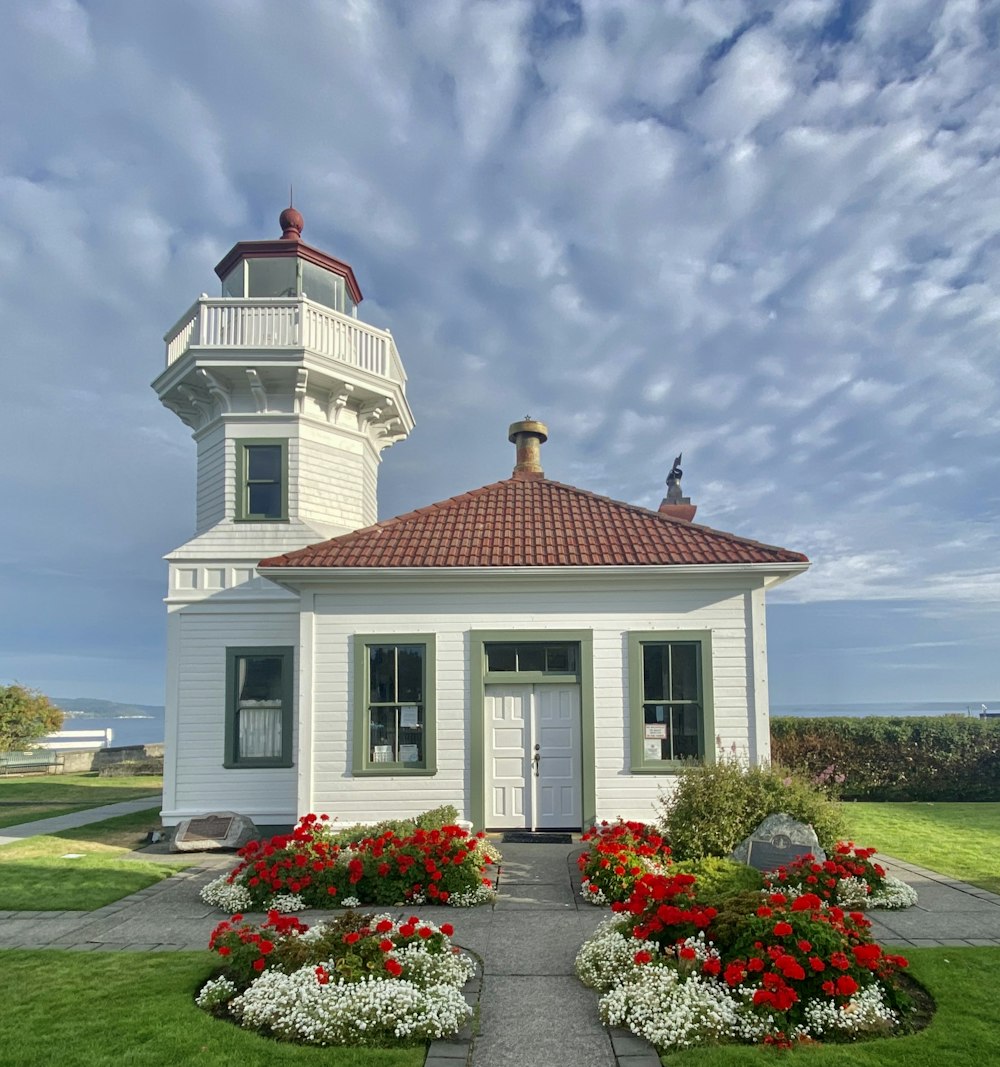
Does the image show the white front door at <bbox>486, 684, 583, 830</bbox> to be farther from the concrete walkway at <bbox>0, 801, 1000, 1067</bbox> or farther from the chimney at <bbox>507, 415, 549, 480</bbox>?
the chimney at <bbox>507, 415, 549, 480</bbox>

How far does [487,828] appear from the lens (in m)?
11.1

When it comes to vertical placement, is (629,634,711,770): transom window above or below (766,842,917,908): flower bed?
above

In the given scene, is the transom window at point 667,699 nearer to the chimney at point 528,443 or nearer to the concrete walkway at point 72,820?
the chimney at point 528,443

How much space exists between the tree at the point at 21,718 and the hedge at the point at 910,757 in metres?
25.2

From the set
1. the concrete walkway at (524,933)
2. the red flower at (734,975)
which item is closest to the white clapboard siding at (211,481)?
the concrete walkway at (524,933)

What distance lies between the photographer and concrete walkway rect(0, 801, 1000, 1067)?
494 cm

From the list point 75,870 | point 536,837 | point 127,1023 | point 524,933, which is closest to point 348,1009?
point 127,1023

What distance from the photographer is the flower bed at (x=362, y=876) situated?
8.08 m

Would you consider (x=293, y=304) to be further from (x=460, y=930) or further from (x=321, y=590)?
(x=460, y=930)

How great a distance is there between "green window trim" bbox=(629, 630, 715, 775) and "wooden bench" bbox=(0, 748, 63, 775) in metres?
23.5

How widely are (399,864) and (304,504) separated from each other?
689 centimetres

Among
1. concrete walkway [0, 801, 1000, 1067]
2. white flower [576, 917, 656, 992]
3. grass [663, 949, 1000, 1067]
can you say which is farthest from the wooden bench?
grass [663, 949, 1000, 1067]

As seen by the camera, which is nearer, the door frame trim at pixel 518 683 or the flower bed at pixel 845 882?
the flower bed at pixel 845 882

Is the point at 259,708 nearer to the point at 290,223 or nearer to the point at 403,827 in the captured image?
the point at 403,827
